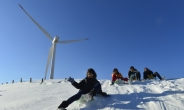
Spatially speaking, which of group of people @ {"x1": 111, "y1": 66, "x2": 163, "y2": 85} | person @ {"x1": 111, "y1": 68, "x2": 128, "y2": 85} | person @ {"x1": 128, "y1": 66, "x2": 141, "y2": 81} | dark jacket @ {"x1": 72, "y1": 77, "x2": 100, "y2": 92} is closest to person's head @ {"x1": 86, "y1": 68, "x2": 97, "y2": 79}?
dark jacket @ {"x1": 72, "y1": 77, "x2": 100, "y2": 92}

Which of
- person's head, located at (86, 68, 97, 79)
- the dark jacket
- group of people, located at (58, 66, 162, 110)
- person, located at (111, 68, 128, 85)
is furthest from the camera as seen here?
person, located at (111, 68, 128, 85)

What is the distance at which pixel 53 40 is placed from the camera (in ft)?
120

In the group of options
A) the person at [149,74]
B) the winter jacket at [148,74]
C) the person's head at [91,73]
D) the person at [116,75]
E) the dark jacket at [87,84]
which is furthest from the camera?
the winter jacket at [148,74]

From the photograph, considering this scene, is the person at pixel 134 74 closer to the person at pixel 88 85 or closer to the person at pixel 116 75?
the person at pixel 116 75

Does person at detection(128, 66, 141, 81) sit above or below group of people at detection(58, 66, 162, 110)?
above

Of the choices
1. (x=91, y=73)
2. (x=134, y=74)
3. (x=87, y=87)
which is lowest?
(x=87, y=87)

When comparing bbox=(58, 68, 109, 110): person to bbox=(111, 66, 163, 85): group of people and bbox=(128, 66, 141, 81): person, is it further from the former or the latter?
bbox=(128, 66, 141, 81): person

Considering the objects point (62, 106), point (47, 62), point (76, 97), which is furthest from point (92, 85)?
point (47, 62)

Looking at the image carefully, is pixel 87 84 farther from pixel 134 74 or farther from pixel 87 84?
pixel 134 74

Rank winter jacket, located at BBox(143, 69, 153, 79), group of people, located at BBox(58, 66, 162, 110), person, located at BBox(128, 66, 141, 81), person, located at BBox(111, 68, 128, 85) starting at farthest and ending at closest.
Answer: winter jacket, located at BBox(143, 69, 153, 79) < person, located at BBox(128, 66, 141, 81) < person, located at BBox(111, 68, 128, 85) < group of people, located at BBox(58, 66, 162, 110)

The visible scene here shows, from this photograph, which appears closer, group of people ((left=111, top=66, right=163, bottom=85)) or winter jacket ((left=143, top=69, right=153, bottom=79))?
group of people ((left=111, top=66, right=163, bottom=85))

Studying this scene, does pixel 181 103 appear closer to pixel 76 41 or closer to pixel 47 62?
pixel 47 62

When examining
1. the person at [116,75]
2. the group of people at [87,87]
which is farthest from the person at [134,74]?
the group of people at [87,87]

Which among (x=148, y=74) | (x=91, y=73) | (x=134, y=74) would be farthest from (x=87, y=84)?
(x=148, y=74)
